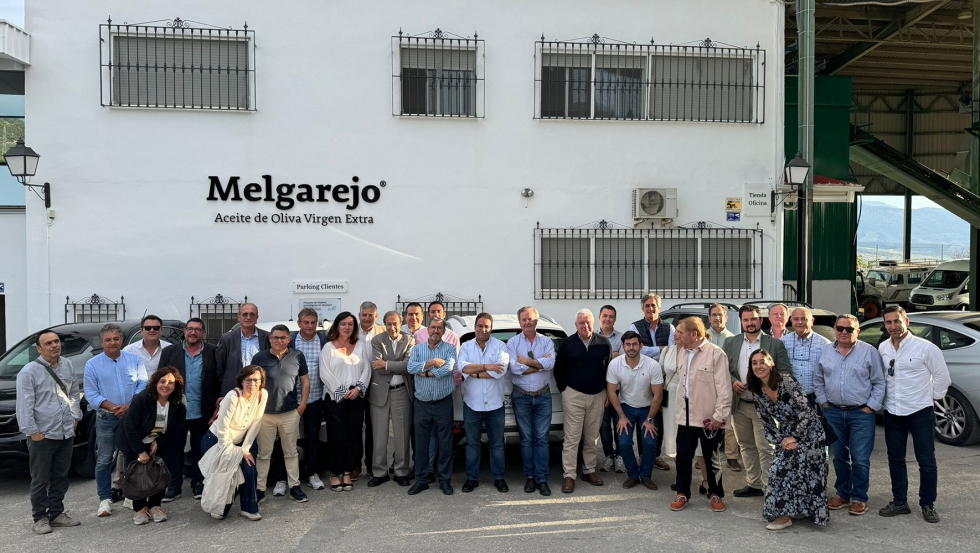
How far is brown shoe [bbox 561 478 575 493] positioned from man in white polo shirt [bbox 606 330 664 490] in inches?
20.4

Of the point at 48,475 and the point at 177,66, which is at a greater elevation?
the point at 177,66

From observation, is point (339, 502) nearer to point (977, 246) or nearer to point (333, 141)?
point (333, 141)

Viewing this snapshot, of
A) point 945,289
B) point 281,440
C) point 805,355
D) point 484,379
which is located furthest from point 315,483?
point 945,289

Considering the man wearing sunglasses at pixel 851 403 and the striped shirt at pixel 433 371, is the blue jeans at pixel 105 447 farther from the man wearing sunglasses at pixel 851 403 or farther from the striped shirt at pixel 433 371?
the man wearing sunglasses at pixel 851 403

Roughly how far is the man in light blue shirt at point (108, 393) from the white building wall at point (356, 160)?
576cm

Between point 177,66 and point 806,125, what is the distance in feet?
33.2

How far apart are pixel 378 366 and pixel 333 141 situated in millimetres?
6147

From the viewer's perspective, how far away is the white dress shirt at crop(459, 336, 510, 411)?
7410 millimetres

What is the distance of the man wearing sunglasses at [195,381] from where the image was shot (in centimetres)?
726

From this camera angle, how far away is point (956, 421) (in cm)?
920

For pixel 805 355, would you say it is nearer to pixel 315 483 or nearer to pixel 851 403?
pixel 851 403

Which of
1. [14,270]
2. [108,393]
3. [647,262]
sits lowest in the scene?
[108,393]

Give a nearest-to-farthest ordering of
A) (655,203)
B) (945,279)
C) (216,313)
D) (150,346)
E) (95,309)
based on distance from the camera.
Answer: (150,346) → (95,309) → (216,313) → (655,203) → (945,279)

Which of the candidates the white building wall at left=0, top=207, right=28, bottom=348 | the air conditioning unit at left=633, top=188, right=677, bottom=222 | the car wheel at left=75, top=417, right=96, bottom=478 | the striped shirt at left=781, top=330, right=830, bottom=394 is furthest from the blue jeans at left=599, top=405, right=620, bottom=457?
the white building wall at left=0, top=207, right=28, bottom=348
